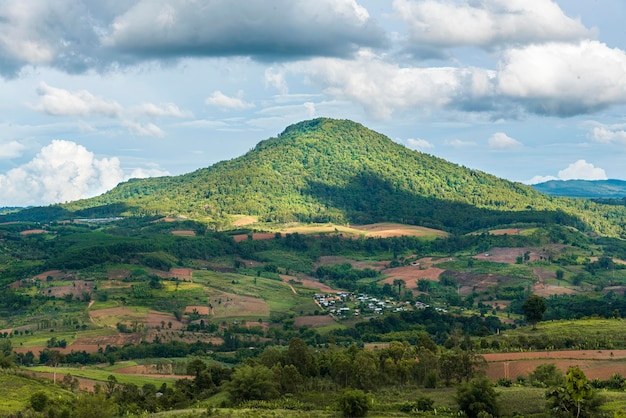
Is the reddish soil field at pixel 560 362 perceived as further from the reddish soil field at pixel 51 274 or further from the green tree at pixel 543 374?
the reddish soil field at pixel 51 274

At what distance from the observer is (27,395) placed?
248ft

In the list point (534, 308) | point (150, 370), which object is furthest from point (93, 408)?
point (534, 308)

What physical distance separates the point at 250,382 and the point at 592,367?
35414 millimetres

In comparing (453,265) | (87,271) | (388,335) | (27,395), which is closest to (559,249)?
(453,265)

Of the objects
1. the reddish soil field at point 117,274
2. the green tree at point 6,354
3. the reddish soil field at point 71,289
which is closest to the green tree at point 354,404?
the green tree at point 6,354

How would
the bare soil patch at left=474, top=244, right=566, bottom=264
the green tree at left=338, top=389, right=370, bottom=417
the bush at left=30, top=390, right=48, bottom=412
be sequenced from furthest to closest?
1. the bare soil patch at left=474, top=244, right=566, bottom=264
2. the bush at left=30, top=390, right=48, bottom=412
3. the green tree at left=338, top=389, right=370, bottom=417

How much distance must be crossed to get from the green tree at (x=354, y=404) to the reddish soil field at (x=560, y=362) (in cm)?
2103

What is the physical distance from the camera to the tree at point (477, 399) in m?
60.7

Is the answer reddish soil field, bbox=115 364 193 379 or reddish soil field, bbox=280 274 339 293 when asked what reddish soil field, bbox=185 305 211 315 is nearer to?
reddish soil field, bbox=280 274 339 293

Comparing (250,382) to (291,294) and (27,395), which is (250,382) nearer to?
(27,395)

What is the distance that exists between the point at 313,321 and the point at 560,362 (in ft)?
203

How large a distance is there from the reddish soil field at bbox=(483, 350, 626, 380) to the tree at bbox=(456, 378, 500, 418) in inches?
622

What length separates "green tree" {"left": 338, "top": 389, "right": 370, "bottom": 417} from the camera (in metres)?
61.3

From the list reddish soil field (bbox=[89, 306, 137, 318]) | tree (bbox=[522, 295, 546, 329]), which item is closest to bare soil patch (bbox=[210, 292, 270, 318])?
reddish soil field (bbox=[89, 306, 137, 318])
